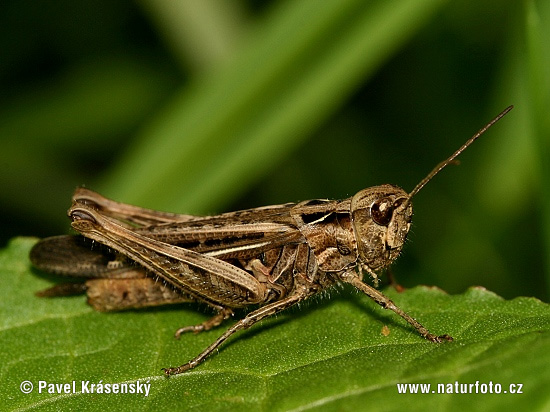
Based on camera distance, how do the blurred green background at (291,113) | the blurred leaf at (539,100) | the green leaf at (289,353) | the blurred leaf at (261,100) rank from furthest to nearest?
the blurred green background at (291,113)
the blurred leaf at (261,100)
the blurred leaf at (539,100)
the green leaf at (289,353)

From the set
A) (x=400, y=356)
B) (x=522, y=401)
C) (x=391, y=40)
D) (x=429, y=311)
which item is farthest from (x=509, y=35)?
(x=522, y=401)

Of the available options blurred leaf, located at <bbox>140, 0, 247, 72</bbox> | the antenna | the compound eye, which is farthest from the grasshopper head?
blurred leaf, located at <bbox>140, 0, 247, 72</bbox>

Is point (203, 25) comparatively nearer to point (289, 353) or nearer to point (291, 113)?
point (291, 113)

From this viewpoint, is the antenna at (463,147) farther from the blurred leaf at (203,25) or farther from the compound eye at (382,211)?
the blurred leaf at (203,25)

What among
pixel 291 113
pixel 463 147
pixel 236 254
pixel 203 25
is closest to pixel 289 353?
pixel 236 254

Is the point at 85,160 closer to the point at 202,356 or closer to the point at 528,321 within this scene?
the point at 202,356

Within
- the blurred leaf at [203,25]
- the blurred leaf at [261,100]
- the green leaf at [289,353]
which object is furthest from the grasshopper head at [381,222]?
the blurred leaf at [203,25]

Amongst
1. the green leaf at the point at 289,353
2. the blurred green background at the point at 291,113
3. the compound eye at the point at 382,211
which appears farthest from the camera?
the blurred green background at the point at 291,113

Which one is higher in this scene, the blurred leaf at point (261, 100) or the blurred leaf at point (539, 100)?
the blurred leaf at point (261, 100)
